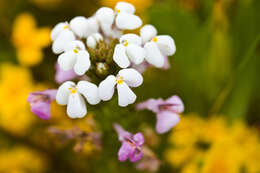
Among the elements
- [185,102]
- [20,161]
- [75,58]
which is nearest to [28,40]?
[20,161]

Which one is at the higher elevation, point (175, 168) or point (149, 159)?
point (149, 159)

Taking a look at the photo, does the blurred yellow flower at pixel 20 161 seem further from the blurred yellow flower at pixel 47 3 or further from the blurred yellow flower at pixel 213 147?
the blurred yellow flower at pixel 47 3

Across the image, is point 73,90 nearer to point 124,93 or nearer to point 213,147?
point 124,93

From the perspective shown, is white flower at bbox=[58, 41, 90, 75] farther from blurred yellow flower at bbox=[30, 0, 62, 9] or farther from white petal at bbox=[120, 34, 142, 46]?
blurred yellow flower at bbox=[30, 0, 62, 9]

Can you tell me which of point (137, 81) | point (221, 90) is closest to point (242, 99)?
point (221, 90)

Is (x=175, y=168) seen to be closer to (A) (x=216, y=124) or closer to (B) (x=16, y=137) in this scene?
(A) (x=216, y=124)

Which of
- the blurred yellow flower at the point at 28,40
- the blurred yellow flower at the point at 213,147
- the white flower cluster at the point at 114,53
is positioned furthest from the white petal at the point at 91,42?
the blurred yellow flower at the point at 28,40

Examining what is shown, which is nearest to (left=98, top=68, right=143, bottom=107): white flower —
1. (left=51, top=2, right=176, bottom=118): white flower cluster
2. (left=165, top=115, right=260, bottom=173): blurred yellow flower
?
(left=51, top=2, right=176, bottom=118): white flower cluster
